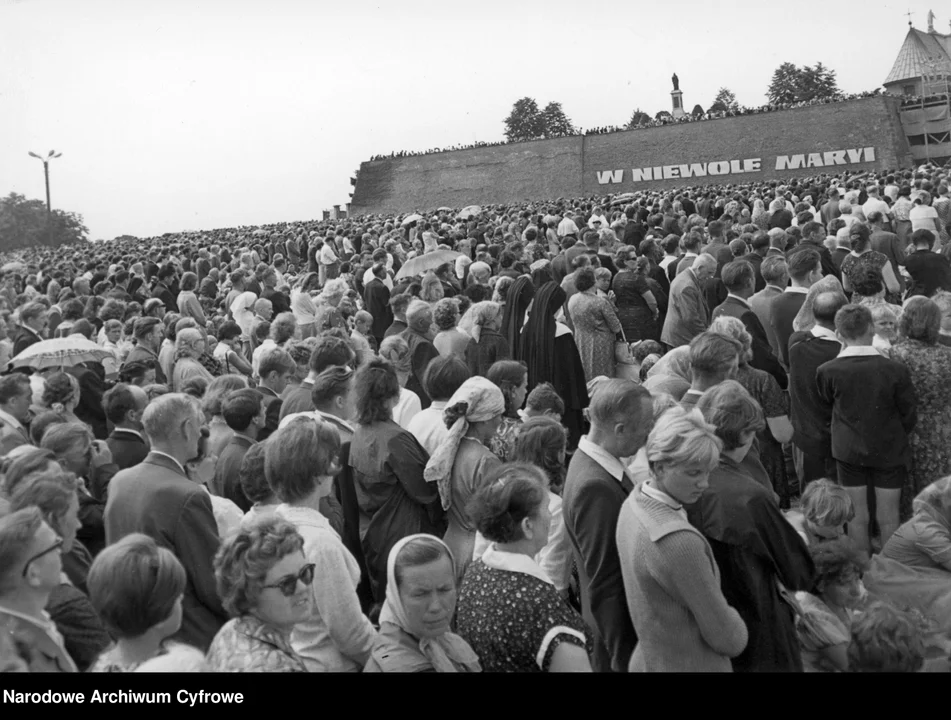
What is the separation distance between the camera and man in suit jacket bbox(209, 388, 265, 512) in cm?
501

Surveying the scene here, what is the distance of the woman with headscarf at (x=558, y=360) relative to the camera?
26.6 feet

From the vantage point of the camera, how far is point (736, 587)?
11.5 feet

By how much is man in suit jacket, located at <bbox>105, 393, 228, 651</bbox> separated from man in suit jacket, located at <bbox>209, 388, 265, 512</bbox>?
849mm

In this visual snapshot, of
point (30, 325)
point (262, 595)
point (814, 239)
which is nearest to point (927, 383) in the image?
point (262, 595)

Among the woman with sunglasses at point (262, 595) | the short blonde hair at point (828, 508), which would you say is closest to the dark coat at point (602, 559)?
the short blonde hair at point (828, 508)

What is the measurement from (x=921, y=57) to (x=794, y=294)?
131 feet

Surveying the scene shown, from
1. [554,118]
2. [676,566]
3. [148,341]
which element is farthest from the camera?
[554,118]

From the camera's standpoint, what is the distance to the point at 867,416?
5.58m

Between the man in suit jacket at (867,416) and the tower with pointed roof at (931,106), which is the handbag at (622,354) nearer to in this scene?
the man in suit jacket at (867,416)

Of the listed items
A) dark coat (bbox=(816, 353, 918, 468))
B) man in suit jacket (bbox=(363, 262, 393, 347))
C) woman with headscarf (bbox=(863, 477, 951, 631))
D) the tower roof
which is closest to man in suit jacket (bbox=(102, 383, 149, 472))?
woman with headscarf (bbox=(863, 477, 951, 631))

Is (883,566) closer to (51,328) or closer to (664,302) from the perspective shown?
(664,302)

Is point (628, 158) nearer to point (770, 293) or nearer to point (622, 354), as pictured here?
point (622, 354)

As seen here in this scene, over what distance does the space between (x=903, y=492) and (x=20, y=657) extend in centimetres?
484
